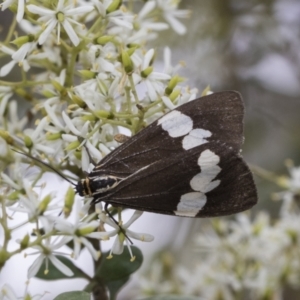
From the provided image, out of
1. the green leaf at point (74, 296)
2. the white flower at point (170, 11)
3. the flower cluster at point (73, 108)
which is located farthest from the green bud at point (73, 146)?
the white flower at point (170, 11)

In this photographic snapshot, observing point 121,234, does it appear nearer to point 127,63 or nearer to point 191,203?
point 191,203

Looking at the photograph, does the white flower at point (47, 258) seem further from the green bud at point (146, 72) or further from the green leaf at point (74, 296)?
the green bud at point (146, 72)

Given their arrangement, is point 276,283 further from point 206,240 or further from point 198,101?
point 198,101

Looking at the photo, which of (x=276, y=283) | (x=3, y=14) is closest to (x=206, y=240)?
(x=276, y=283)

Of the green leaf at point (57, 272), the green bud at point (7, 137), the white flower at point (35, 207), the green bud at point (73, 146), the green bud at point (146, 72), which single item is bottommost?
the green leaf at point (57, 272)

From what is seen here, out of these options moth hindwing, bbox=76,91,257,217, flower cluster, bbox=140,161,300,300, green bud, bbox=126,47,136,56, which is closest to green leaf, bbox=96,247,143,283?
moth hindwing, bbox=76,91,257,217

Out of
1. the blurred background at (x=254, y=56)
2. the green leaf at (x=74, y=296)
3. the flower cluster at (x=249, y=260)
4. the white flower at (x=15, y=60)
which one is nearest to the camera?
the green leaf at (x=74, y=296)
